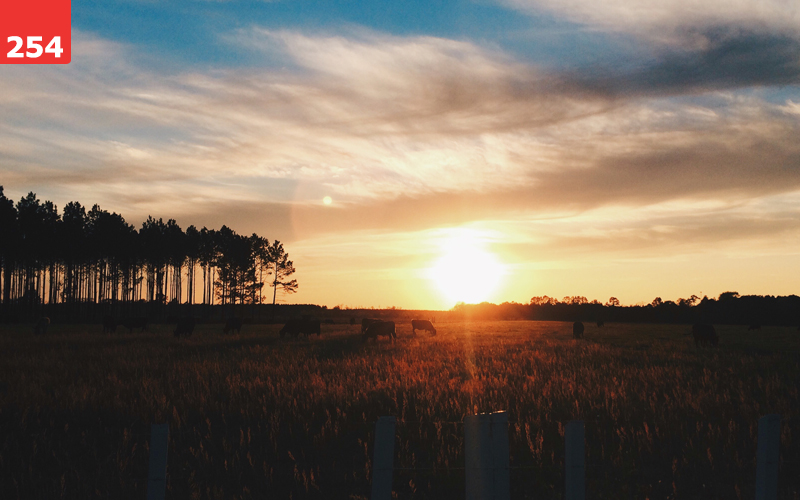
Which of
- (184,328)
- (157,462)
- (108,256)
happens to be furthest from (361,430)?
(108,256)

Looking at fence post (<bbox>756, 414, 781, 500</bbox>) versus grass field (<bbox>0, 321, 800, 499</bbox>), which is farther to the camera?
grass field (<bbox>0, 321, 800, 499</bbox>)

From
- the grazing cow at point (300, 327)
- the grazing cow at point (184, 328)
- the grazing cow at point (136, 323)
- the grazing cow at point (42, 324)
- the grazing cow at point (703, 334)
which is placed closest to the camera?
the grazing cow at point (703, 334)

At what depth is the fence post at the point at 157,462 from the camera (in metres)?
4.37

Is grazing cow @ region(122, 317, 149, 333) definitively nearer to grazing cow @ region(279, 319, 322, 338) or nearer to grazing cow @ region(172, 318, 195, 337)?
grazing cow @ region(172, 318, 195, 337)

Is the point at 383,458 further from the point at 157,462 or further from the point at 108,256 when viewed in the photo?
the point at 108,256

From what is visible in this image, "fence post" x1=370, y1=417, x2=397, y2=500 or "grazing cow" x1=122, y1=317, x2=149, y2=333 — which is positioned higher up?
"fence post" x1=370, y1=417, x2=397, y2=500

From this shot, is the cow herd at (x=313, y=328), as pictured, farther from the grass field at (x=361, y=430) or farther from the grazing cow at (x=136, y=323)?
the grass field at (x=361, y=430)

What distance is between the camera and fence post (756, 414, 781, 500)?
4.55 metres

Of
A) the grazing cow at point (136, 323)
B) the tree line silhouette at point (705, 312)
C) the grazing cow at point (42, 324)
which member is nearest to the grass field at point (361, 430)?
the grazing cow at point (42, 324)

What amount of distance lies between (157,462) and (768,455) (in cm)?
530

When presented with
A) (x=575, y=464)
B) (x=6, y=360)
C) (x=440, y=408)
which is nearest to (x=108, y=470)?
(x=440, y=408)

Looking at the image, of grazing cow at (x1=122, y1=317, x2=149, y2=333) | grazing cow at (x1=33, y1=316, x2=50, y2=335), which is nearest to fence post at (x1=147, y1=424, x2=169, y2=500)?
grazing cow at (x1=33, y1=316, x2=50, y2=335)

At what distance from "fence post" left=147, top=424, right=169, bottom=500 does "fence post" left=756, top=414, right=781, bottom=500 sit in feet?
16.9

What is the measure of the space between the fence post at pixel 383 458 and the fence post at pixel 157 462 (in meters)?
1.79
